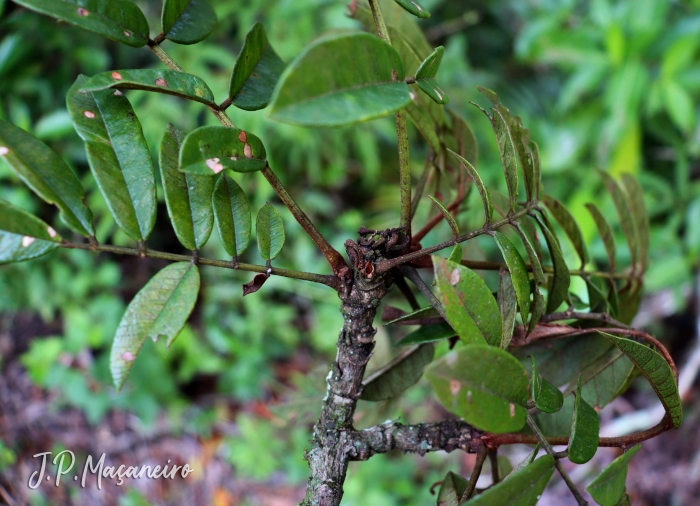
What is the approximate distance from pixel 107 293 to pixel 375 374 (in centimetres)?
146

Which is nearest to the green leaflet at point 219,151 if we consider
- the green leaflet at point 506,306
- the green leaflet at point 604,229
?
the green leaflet at point 506,306

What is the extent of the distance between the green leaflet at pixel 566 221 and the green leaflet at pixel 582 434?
0.22 m

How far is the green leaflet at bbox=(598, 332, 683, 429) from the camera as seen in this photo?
34 cm

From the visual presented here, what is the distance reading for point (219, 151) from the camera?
0.34m

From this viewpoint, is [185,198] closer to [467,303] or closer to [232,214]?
[232,214]

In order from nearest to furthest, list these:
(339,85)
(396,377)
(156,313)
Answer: (339,85)
(156,313)
(396,377)

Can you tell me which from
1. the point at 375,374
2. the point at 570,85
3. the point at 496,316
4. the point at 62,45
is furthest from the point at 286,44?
the point at 496,316

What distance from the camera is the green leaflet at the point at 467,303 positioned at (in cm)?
32

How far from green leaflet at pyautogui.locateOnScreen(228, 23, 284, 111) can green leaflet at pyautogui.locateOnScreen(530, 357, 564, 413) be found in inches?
11.2

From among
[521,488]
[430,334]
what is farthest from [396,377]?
[521,488]

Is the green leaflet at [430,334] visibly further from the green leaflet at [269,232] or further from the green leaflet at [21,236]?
the green leaflet at [21,236]

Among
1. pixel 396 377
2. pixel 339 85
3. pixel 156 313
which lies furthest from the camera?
pixel 396 377

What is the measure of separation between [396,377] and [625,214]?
0.32 meters

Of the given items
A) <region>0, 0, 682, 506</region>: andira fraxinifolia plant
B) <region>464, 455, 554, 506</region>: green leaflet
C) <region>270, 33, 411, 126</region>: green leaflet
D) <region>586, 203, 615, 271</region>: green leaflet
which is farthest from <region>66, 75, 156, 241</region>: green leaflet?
<region>586, 203, 615, 271</region>: green leaflet
